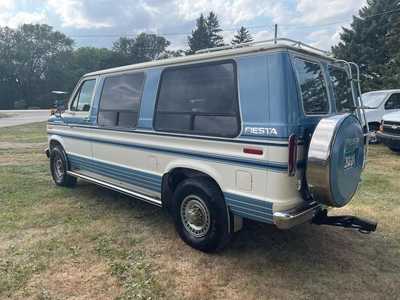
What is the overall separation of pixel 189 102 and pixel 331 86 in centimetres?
163

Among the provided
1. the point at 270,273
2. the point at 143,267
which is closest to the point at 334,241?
the point at 270,273

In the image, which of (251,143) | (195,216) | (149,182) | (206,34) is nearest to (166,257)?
(195,216)

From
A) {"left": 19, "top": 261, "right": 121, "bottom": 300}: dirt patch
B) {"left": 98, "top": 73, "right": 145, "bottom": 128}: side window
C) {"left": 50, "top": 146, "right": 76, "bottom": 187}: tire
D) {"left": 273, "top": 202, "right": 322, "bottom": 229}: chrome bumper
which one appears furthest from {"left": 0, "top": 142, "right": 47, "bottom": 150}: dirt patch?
{"left": 273, "top": 202, "right": 322, "bottom": 229}: chrome bumper

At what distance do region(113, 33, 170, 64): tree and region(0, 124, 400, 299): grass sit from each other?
77.9 metres

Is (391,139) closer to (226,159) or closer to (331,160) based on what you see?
(331,160)

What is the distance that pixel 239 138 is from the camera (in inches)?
138

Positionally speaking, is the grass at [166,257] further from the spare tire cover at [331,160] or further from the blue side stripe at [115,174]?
the spare tire cover at [331,160]

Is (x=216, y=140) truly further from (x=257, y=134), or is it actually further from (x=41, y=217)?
(x=41, y=217)

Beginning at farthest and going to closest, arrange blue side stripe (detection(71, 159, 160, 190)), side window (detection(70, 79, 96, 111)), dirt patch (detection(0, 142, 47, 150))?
dirt patch (detection(0, 142, 47, 150)) < side window (detection(70, 79, 96, 111)) < blue side stripe (detection(71, 159, 160, 190))

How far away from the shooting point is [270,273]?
3.57 metres

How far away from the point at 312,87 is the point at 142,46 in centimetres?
8265

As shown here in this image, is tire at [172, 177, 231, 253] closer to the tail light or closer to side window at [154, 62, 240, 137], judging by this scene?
side window at [154, 62, 240, 137]

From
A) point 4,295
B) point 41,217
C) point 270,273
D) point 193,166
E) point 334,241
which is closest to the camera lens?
point 4,295

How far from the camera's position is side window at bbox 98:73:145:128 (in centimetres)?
480
